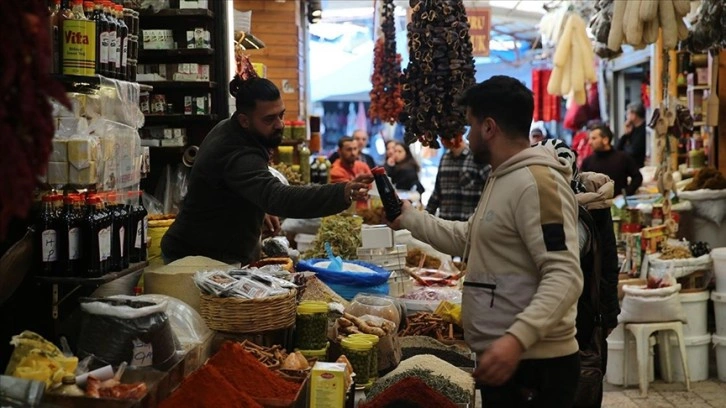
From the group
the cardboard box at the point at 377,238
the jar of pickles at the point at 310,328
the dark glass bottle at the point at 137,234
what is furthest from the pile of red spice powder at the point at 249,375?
the cardboard box at the point at 377,238

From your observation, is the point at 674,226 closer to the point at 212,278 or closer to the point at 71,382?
the point at 212,278

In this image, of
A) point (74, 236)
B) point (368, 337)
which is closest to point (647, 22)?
point (368, 337)

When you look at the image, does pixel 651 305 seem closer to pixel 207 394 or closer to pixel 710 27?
pixel 710 27

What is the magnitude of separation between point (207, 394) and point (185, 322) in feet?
2.29

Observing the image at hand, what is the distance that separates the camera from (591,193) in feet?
15.0

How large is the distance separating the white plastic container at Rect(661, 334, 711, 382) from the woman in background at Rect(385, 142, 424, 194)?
5.33 m

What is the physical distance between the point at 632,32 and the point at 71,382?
5510mm

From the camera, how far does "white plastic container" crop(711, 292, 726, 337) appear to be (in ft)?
23.9

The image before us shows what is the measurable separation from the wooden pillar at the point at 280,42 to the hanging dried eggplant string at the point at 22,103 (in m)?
8.95

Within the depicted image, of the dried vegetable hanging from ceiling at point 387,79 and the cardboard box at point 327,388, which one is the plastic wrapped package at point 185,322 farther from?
the dried vegetable hanging from ceiling at point 387,79

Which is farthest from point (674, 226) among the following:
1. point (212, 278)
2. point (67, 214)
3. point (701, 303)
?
point (67, 214)

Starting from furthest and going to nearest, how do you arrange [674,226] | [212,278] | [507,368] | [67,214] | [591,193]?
[674,226] < [591,193] < [212,278] < [67,214] < [507,368]

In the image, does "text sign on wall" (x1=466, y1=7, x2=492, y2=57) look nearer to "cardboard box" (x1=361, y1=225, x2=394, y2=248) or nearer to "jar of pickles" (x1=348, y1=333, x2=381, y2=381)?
"cardboard box" (x1=361, y1=225, x2=394, y2=248)

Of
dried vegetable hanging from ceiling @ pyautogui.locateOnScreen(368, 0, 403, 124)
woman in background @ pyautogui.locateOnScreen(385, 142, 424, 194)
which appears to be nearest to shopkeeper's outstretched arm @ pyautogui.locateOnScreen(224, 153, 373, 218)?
dried vegetable hanging from ceiling @ pyautogui.locateOnScreen(368, 0, 403, 124)
